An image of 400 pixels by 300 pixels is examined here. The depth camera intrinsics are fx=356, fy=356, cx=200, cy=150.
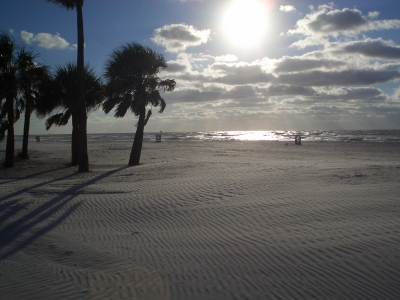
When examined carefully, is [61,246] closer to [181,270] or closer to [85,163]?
[181,270]

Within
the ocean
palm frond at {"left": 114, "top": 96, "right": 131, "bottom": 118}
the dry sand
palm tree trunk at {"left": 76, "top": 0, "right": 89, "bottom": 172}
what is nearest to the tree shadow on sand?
the dry sand

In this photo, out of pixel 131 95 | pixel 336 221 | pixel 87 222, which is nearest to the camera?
pixel 336 221

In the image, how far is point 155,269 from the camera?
573 cm

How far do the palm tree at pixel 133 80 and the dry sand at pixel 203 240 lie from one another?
711cm

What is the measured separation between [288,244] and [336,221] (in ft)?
6.42

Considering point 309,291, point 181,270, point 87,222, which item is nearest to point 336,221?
point 309,291

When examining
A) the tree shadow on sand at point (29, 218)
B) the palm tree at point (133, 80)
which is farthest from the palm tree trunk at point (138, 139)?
the tree shadow on sand at point (29, 218)

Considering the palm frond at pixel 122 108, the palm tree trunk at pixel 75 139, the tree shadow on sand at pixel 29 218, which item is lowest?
the tree shadow on sand at pixel 29 218

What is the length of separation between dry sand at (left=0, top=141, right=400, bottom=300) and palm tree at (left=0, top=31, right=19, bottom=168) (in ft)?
24.7

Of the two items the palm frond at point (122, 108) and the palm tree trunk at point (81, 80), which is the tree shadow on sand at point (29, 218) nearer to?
the palm tree trunk at point (81, 80)

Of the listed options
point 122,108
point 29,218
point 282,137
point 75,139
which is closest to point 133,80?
point 122,108

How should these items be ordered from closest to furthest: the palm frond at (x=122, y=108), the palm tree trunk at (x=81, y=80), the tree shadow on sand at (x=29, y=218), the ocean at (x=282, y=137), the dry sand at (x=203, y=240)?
1. the dry sand at (x=203, y=240)
2. the tree shadow on sand at (x=29, y=218)
3. the palm tree trunk at (x=81, y=80)
4. the palm frond at (x=122, y=108)
5. the ocean at (x=282, y=137)

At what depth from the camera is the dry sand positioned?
5059mm

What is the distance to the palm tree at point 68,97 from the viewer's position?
19984 millimetres
